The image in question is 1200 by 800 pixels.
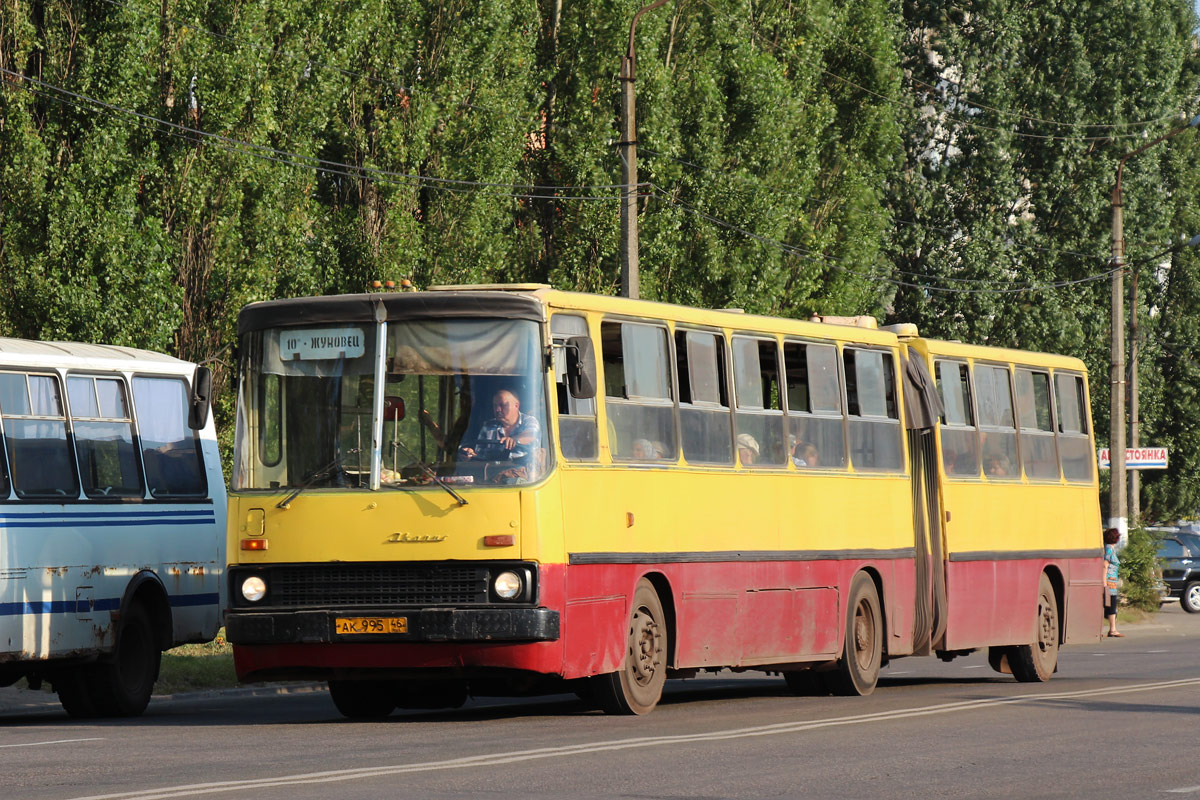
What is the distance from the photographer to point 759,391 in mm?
18734

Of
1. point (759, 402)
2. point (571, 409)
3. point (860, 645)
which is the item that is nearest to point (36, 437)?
point (571, 409)

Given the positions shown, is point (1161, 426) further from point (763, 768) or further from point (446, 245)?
point (763, 768)

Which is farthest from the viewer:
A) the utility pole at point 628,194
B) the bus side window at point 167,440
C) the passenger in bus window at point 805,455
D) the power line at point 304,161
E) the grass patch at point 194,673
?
the power line at point 304,161

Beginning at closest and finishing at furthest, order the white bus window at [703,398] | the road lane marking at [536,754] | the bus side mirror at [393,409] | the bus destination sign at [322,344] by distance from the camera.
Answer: the road lane marking at [536,754] → the bus side mirror at [393,409] → the bus destination sign at [322,344] → the white bus window at [703,398]

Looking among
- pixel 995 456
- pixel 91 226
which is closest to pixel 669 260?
pixel 91 226

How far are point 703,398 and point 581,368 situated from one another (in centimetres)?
265

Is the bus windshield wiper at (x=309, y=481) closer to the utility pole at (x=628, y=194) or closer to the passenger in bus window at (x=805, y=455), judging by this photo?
the passenger in bus window at (x=805, y=455)

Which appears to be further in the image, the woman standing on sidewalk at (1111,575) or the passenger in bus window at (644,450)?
the woman standing on sidewalk at (1111,575)

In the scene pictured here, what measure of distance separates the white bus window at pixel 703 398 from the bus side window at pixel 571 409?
1.46 meters

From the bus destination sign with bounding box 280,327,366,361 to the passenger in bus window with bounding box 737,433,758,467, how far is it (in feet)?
12.6

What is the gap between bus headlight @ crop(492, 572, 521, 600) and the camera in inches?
598

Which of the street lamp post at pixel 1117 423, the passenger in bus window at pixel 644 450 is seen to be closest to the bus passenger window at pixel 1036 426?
the passenger in bus window at pixel 644 450

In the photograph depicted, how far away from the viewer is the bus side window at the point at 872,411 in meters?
20.4

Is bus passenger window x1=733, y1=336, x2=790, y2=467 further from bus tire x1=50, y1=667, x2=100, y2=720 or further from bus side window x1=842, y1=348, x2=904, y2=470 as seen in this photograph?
bus tire x1=50, y1=667, x2=100, y2=720
